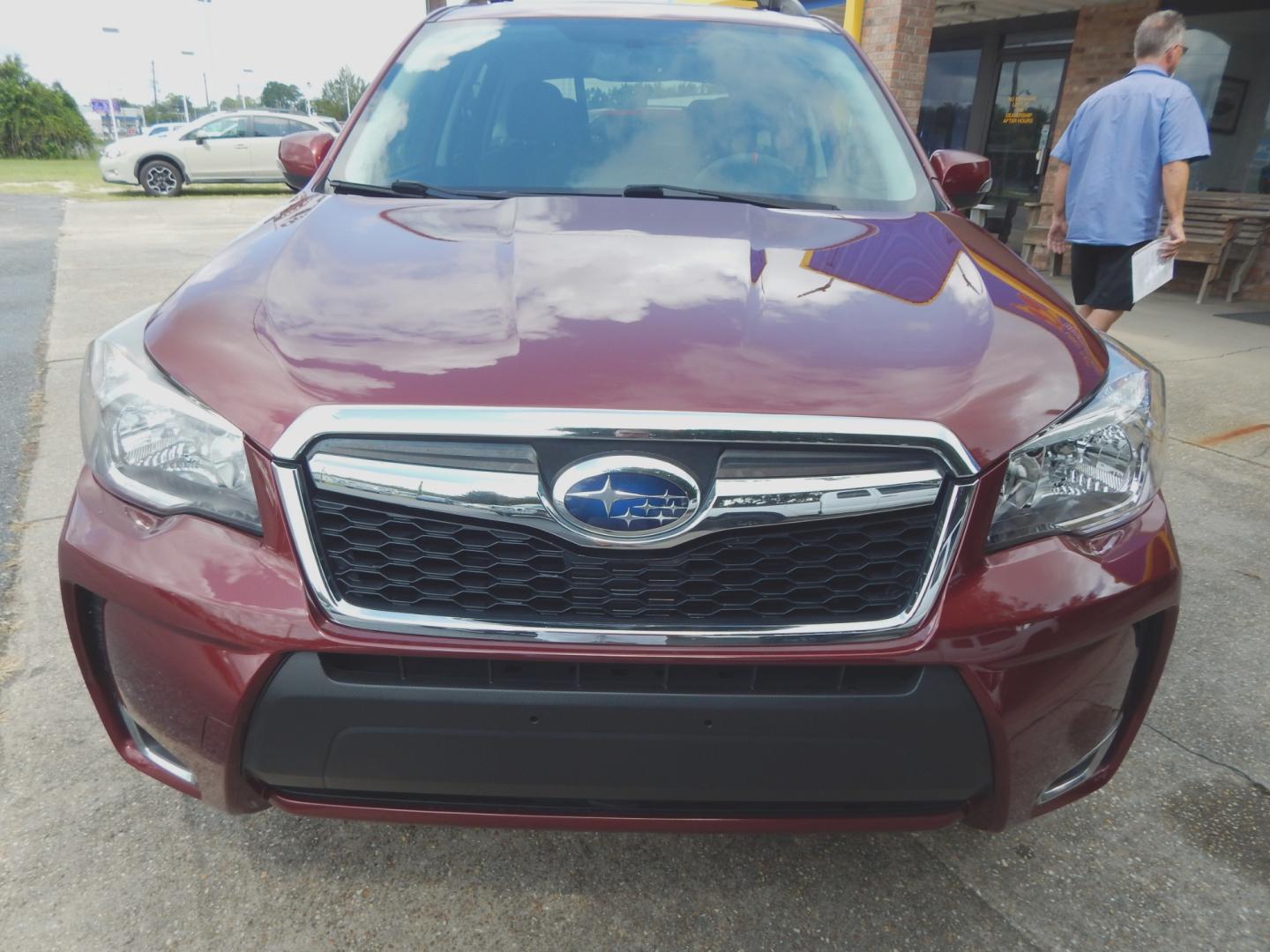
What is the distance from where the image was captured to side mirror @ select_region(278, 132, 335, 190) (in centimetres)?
280

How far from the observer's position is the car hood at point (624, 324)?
1356mm

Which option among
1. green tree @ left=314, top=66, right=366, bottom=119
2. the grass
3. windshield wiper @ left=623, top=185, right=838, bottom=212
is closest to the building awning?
windshield wiper @ left=623, top=185, right=838, bottom=212

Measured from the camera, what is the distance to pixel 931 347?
149 cm

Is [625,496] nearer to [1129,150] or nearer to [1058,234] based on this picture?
[1129,150]

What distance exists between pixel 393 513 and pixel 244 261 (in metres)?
0.77

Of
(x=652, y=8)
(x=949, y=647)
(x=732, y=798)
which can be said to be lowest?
(x=732, y=798)

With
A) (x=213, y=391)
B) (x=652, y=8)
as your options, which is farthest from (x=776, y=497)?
(x=652, y=8)

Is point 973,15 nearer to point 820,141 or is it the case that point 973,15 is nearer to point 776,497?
point 820,141

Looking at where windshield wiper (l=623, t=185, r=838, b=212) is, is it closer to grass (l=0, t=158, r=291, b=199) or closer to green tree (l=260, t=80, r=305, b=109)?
grass (l=0, t=158, r=291, b=199)

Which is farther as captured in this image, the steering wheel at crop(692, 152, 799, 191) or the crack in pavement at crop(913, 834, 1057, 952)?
the steering wheel at crop(692, 152, 799, 191)

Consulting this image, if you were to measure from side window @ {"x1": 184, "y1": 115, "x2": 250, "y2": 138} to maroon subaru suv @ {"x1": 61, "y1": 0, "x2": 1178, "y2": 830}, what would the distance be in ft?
64.0

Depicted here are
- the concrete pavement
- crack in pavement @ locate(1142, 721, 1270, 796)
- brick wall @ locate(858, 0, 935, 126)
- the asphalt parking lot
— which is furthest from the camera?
brick wall @ locate(858, 0, 935, 126)

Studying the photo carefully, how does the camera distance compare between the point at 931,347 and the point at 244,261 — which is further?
the point at 244,261

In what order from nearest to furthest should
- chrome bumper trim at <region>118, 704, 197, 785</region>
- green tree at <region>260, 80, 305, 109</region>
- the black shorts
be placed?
chrome bumper trim at <region>118, 704, 197, 785</region>
the black shorts
green tree at <region>260, 80, 305, 109</region>
